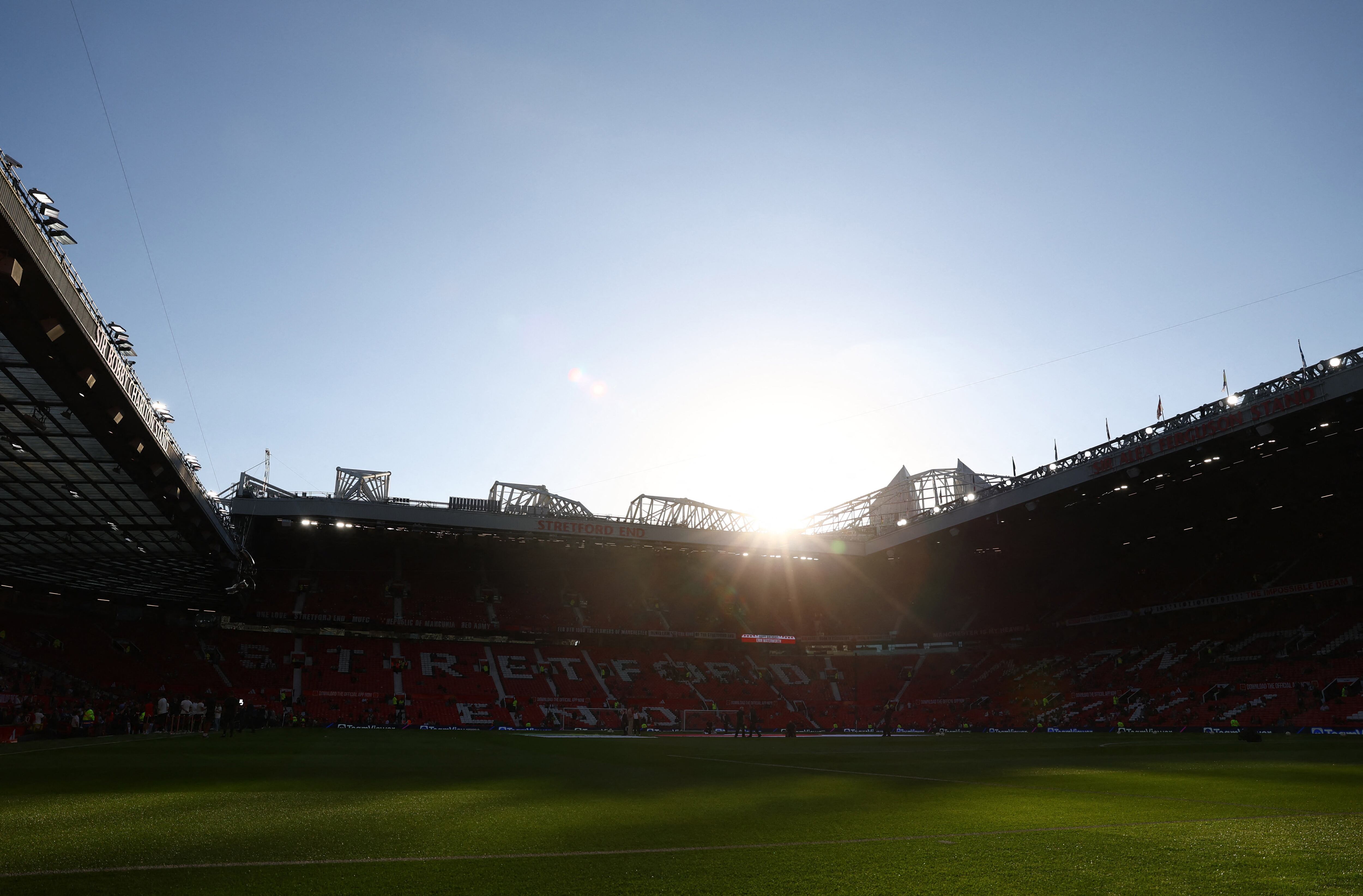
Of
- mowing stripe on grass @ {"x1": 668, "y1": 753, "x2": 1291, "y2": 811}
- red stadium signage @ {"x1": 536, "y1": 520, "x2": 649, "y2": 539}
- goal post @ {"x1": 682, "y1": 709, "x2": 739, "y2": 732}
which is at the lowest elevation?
goal post @ {"x1": 682, "y1": 709, "x2": 739, "y2": 732}

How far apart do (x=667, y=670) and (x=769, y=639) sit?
11.8 metres

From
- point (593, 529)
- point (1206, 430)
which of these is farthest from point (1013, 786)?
point (593, 529)

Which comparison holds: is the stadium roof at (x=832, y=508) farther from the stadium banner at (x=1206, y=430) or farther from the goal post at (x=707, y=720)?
the goal post at (x=707, y=720)

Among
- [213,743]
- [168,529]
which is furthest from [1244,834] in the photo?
[168,529]

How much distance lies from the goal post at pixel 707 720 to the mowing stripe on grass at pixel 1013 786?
34.3m

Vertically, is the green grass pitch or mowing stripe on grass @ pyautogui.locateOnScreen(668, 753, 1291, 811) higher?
the green grass pitch

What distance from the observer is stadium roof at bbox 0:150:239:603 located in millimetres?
17156

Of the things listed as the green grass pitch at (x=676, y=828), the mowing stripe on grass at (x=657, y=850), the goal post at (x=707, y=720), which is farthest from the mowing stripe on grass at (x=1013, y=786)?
the goal post at (x=707, y=720)

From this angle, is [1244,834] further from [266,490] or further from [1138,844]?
[266,490]

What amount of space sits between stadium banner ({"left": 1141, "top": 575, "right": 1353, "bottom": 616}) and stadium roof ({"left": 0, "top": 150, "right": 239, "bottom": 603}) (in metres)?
56.3

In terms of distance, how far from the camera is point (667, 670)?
217ft

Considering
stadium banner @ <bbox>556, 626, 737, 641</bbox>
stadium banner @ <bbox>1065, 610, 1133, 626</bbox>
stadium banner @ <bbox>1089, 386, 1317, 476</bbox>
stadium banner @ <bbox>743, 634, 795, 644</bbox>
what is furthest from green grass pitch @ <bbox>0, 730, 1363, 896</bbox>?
stadium banner @ <bbox>743, 634, 795, 644</bbox>

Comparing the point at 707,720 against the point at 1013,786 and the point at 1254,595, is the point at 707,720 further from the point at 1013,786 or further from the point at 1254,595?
the point at 1013,786

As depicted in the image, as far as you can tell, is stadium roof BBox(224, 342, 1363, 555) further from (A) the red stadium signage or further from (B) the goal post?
(B) the goal post
